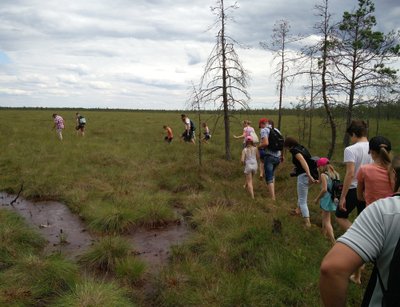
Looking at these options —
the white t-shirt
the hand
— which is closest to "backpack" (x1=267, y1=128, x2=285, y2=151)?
the hand

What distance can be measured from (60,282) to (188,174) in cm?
727

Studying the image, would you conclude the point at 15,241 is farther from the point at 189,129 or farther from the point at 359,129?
the point at 189,129

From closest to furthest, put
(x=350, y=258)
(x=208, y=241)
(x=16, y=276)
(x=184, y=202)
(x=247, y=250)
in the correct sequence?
1. (x=350, y=258)
2. (x=16, y=276)
3. (x=247, y=250)
4. (x=208, y=241)
5. (x=184, y=202)

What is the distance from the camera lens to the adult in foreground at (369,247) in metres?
1.56

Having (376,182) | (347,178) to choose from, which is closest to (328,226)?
(347,178)

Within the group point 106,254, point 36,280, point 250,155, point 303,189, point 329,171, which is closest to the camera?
point 36,280

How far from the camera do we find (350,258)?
160 centimetres

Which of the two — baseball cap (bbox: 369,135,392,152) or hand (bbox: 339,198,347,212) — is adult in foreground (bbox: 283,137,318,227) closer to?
hand (bbox: 339,198,347,212)

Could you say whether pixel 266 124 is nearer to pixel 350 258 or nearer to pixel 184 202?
pixel 184 202

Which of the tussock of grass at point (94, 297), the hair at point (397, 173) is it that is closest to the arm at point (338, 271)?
the hair at point (397, 173)

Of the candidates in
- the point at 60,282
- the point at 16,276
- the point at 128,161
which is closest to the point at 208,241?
the point at 60,282

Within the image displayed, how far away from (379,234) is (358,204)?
377 cm

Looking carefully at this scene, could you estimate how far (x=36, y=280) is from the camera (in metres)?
4.81

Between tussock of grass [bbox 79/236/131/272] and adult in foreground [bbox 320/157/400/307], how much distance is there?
444 cm
